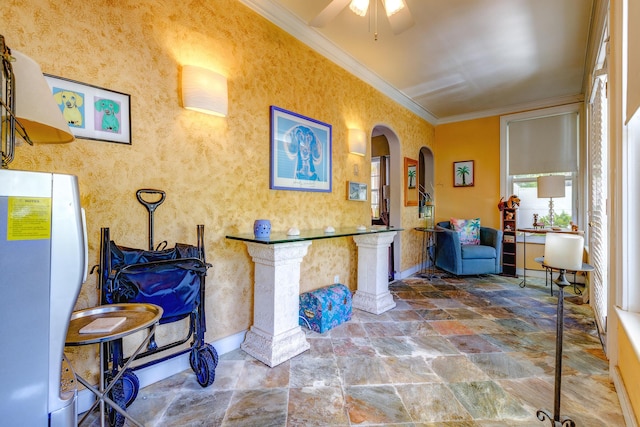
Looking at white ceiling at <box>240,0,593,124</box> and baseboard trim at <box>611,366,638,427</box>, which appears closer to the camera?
baseboard trim at <box>611,366,638,427</box>

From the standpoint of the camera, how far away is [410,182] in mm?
4816

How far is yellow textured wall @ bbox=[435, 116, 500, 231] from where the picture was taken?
16.9 feet

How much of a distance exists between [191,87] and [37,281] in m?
1.56

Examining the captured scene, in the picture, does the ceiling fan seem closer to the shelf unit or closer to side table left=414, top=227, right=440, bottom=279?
side table left=414, top=227, right=440, bottom=279

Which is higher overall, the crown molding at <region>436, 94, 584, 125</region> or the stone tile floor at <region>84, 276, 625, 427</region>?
the crown molding at <region>436, 94, 584, 125</region>

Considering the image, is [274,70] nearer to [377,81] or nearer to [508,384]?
[377,81]

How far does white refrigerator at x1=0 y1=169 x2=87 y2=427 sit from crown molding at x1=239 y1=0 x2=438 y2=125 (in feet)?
7.36

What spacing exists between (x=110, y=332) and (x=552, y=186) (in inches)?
205

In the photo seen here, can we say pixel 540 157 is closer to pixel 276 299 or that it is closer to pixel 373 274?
pixel 373 274

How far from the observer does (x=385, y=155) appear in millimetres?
5457

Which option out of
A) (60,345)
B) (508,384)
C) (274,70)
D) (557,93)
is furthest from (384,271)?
(557,93)

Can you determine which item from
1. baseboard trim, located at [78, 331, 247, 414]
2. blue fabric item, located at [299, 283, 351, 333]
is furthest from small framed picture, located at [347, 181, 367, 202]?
baseboard trim, located at [78, 331, 247, 414]

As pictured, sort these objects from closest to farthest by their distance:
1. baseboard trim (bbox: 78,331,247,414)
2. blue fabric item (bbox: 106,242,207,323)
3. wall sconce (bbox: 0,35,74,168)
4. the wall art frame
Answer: wall sconce (bbox: 0,35,74,168) → blue fabric item (bbox: 106,242,207,323) → baseboard trim (bbox: 78,331,247,414) → the wall art frame

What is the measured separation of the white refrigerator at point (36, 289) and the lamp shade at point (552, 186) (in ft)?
17.1
